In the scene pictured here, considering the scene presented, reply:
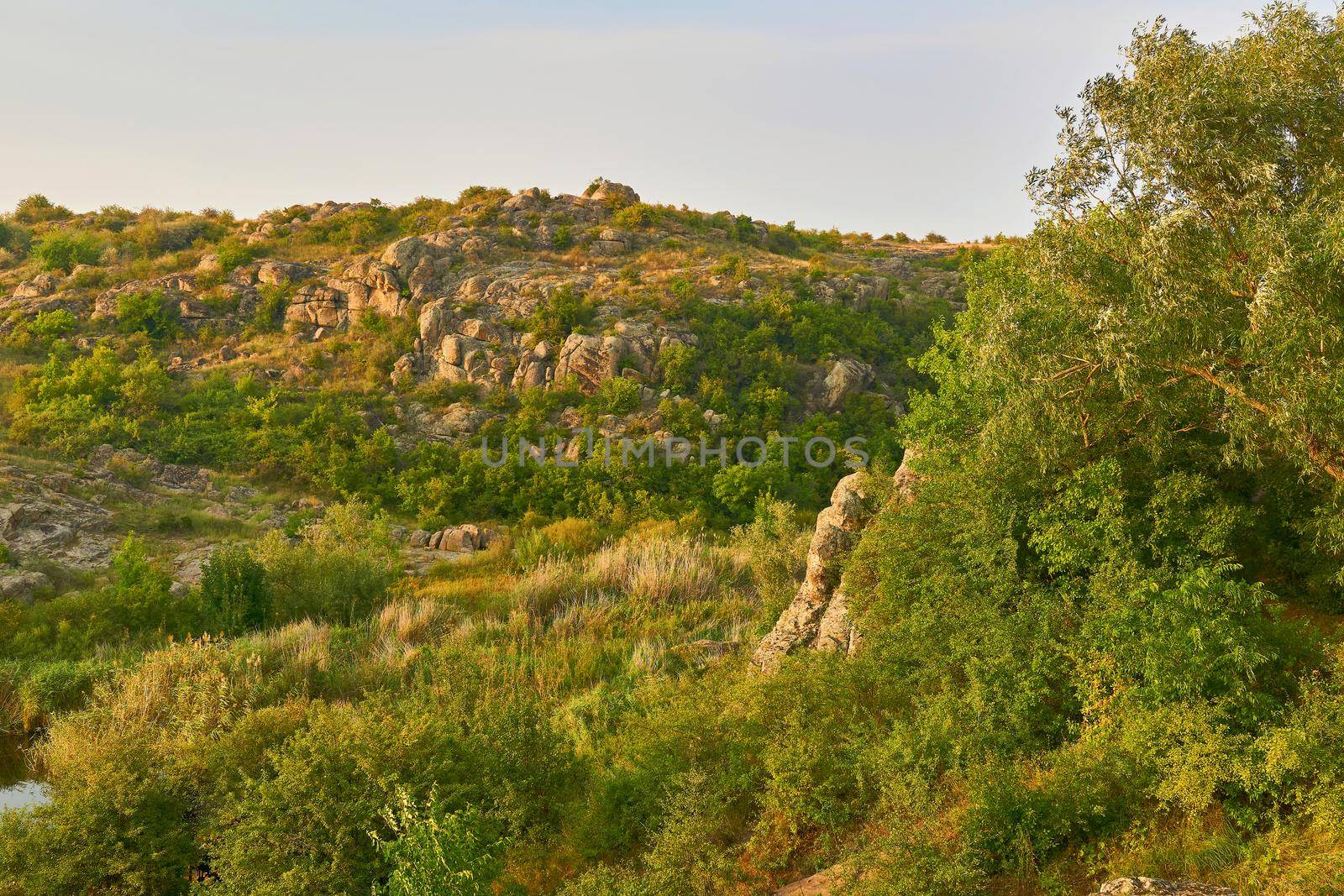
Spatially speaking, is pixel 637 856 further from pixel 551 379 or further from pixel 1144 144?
pixel 551 379

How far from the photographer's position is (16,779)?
12750mm

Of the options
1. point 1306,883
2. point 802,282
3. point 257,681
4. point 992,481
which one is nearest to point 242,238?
point 802,282

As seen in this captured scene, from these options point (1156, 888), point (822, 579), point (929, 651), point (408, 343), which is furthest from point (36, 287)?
point (1156, 888)

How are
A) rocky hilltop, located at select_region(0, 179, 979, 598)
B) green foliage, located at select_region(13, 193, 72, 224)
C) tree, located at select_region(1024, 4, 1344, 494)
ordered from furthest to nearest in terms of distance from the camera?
green foliage, located at select_region(13, 193, 72, 224)
rocky hilltop, located at select_region(0, 179, 979, 598)
tree, located at select_region(1024, 4, 1344, 494)

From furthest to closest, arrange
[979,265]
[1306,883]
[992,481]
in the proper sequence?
[979,265]
[992,481]
[1306,883]

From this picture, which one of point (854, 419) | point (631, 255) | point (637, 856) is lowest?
point (637, 856)

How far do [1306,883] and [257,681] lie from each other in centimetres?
1186

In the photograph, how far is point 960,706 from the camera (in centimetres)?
923

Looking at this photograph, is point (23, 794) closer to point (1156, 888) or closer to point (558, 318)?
point (1156, 888)

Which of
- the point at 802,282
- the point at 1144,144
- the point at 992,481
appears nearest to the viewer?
→ the point at 1144,144

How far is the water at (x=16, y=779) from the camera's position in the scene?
11.9 m

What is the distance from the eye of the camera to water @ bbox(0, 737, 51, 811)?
39.1 ft

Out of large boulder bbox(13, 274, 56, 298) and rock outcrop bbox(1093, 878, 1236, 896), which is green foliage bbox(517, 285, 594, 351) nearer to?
large boulder bbox(13, 274, 56, 298)

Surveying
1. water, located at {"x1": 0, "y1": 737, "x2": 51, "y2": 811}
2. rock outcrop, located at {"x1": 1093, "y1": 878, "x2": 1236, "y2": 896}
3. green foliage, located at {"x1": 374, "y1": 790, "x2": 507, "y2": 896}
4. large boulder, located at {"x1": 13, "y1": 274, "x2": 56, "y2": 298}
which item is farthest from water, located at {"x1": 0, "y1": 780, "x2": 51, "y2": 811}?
large boulder, located at {"x1": 13, "y1": 274, "x2": 56, "y2": 298}
